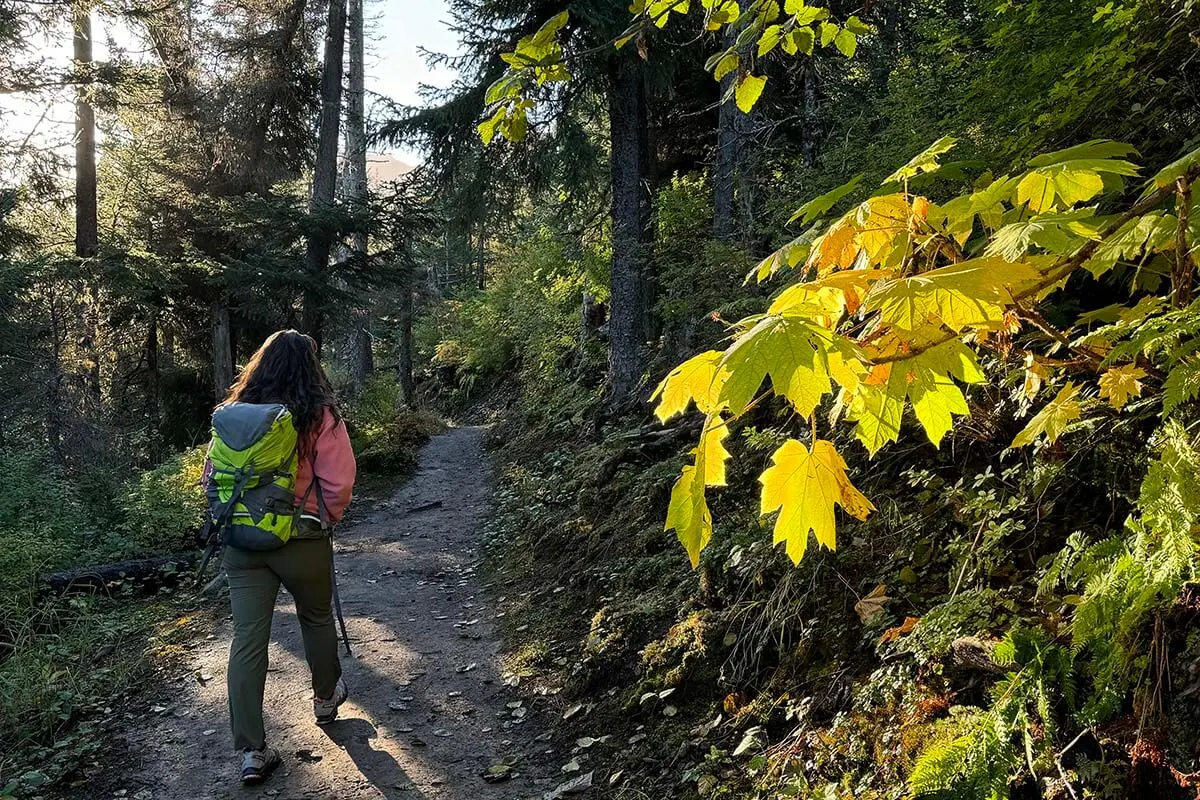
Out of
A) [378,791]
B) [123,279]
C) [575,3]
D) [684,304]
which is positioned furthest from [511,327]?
[378,791]

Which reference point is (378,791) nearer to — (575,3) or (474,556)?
(474,556)

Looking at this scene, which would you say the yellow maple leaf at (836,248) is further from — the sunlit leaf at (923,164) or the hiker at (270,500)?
the hiker at (270,500)

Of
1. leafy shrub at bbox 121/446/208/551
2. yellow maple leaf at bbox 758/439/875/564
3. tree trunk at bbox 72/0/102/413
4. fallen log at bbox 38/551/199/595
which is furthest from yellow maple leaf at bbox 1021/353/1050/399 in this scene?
tree trunk at bbox 72/0/102/413

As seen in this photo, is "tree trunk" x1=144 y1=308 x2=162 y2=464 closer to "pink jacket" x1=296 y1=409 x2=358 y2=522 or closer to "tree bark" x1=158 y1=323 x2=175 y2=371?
"tree bark" x1=158 y1=323 x2=175 y2=371

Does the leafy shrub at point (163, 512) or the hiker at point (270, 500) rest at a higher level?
the hiker at point (270, 500)

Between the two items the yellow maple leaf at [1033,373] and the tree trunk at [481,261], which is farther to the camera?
the tree trunk at [481,261]

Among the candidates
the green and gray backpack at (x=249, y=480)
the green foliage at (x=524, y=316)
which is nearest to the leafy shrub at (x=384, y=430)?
the green foliage at (x=524, y=316)

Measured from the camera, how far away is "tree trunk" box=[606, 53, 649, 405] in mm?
9984

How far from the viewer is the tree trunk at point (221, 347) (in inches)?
596

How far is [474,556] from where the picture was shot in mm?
8000

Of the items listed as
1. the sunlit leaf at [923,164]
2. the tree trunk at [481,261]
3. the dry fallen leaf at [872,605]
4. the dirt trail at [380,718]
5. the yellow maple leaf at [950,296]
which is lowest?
the dirt trail at [380,718]

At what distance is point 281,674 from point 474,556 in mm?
3191

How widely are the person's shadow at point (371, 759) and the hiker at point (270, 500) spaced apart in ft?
1.35

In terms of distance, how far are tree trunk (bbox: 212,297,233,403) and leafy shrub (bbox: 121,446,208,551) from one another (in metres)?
6.58
